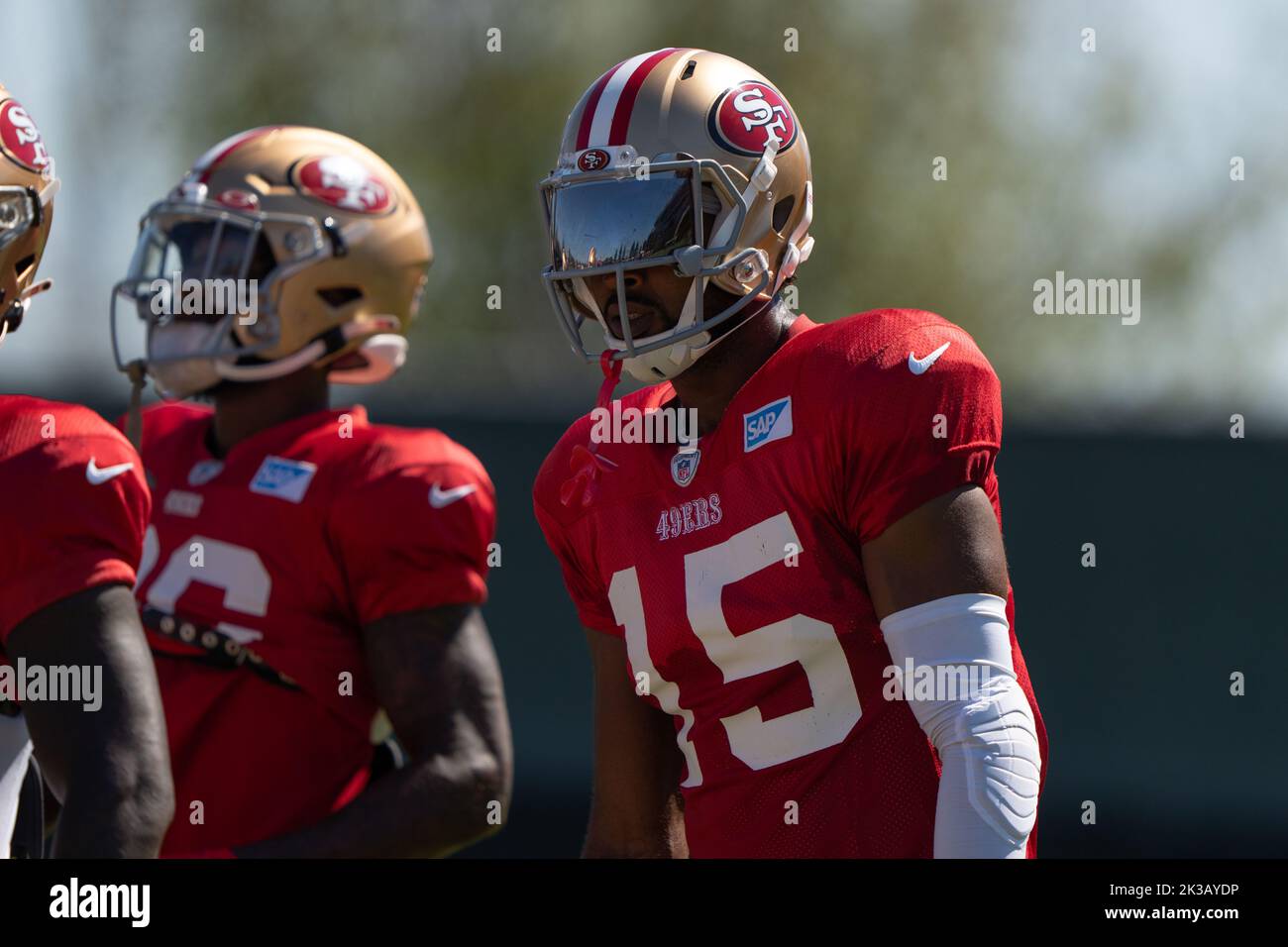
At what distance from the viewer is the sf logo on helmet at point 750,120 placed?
3111 millimetres

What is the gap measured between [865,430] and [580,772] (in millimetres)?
4611

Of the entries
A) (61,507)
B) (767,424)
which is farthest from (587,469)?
(61,507)

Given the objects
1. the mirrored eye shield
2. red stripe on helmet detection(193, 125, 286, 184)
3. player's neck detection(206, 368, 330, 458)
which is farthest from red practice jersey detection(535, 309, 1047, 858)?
red stripe on helmet detection(193, 125, 286, 184)

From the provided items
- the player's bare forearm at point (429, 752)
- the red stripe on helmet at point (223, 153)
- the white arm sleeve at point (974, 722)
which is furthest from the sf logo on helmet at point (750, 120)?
the red stripe on helmet at point (223, 153)

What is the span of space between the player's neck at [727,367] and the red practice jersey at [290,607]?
739 millimetres

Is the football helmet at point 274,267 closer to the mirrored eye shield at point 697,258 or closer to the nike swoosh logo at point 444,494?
the nike swoosh logo at point 444,494

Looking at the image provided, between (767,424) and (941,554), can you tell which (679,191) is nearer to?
(767,424)

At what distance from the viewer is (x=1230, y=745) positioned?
23.3 feet

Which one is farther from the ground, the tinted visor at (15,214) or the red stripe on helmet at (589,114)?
the red stripe on helmet at (589,114)

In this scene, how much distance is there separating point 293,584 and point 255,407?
1.69 feet

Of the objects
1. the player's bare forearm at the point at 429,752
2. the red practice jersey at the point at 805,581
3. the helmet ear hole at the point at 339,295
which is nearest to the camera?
the red practice jersey at the point at 805,581

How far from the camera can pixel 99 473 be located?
9.67 ft
